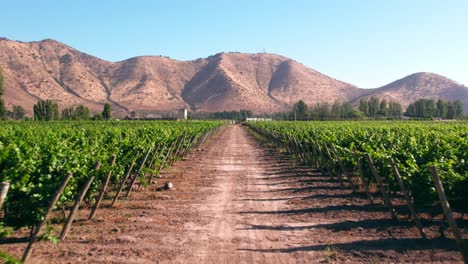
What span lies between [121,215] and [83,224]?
1186mm

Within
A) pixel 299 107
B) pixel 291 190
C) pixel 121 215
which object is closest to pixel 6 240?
pixel 121 215

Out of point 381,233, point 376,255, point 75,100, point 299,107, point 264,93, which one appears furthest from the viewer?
point 264,93

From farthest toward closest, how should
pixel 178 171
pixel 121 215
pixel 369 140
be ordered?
pixel 178 171
pixel 369 140
pixel 121 215

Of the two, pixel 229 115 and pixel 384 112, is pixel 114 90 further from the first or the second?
pixel 384 112

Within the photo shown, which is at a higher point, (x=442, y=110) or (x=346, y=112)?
(x=442, y=110)

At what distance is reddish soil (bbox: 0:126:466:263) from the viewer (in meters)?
7.71

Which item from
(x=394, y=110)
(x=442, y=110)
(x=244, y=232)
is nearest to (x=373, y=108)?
(x=394, y=110)

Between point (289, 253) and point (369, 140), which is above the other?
point (369, 140)

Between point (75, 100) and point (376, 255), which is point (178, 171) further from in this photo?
point (75, 100)

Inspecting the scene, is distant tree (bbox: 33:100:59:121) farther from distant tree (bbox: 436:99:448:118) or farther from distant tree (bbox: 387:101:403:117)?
distant tree (bbox: 436:99:448:118)

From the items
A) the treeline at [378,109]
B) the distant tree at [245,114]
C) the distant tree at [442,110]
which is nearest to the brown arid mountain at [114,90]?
the distant tree at [245,114]

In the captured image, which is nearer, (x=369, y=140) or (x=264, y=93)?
(x=369, y=140)

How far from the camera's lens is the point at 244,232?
9258 millimetres

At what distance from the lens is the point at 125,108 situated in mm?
157000
